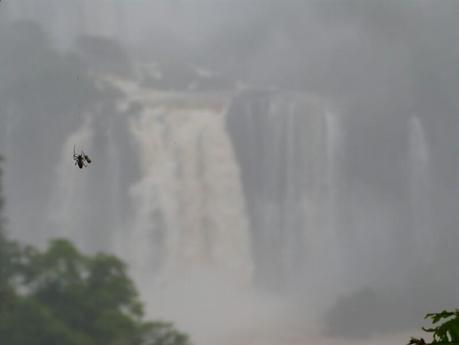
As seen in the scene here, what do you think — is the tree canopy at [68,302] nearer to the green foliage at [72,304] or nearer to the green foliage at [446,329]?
the green foliage at [72,304]

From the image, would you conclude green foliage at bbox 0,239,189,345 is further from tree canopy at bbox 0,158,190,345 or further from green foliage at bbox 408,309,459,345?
green foliage at bbox 408,309,459,345

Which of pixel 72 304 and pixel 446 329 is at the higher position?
pixel 72 304

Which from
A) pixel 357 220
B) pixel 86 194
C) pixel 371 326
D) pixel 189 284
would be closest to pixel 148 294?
pixel 189 284

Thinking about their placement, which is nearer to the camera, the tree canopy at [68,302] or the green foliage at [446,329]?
the green foliage at [446,329]

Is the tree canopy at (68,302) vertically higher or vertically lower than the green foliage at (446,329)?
higher

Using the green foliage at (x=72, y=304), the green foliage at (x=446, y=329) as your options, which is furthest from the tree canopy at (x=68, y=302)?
the green foliage at (x=446, y=329)

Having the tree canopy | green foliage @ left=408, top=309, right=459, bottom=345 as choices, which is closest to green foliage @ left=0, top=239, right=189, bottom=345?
the tree canopy

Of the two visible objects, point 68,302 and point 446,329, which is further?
point 68,302

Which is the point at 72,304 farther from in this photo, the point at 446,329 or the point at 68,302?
the point at 446,329

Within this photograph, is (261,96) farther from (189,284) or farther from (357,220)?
(189,284)

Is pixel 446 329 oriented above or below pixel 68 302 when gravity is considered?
below

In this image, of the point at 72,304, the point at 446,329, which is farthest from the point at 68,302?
the point at 446,329
